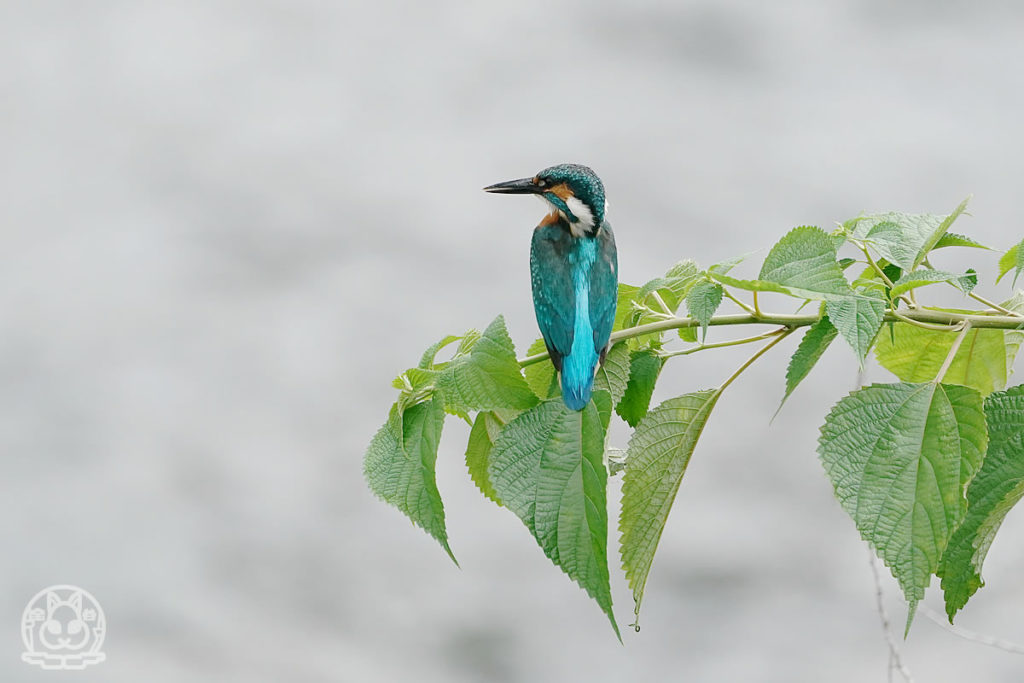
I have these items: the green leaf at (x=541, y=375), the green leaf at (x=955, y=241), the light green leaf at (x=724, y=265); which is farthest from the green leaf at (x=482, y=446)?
the green leaf at (x=955, y=241)

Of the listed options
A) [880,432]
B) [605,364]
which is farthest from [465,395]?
[880,432]

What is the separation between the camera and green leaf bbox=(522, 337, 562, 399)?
61cm

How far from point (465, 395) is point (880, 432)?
7.8 inches

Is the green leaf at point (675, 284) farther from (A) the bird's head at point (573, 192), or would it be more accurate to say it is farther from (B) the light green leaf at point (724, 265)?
(A) the bird's head at point (573, 192)

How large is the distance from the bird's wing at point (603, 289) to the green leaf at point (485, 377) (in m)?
0.09

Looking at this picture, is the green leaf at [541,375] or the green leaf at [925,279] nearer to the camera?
the green leaf at [925,279]

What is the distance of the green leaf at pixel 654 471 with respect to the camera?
535 millimetres

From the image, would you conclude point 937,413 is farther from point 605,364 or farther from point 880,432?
point 605,364

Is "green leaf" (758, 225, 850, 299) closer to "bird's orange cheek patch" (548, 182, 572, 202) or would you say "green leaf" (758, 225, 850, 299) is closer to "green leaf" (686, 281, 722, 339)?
"green leaf" (686, 281, 722, 339)

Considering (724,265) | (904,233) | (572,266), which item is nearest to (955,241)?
(904,233)

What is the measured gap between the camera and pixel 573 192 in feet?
2.43

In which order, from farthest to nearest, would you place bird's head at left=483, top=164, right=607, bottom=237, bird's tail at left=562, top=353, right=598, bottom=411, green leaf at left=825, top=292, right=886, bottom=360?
1. bird's head at left=483, top=164, right=607, bottom=237
2. bird's tail at left=562, top=353, right=598, bottom=411
3. green leaf at left=825, top=292, right=886, bottom=360

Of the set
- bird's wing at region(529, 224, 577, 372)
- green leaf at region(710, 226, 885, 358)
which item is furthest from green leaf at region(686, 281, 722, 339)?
bird's wing at region(529, 224, 577, 372)

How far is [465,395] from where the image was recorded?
1.72ft
